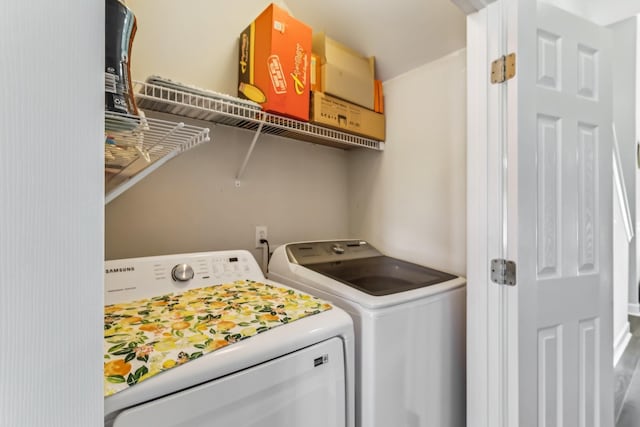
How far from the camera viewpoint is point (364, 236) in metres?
2.16

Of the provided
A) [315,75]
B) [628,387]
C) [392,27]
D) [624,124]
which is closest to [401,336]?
[315,75]

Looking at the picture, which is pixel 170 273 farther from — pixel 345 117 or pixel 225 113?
pixel 345 117

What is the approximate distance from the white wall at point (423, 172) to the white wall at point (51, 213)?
64.1 inches

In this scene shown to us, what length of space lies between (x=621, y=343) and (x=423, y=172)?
2.61 meters

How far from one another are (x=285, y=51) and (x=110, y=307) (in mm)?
1322

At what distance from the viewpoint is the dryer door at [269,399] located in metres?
0.63

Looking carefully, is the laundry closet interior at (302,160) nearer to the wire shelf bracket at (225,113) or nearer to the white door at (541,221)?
the wire shelf bracket at (225,113)

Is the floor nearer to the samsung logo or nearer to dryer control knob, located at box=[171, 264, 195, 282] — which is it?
dryer control knob, located at box=[171, 264, 195, 282]

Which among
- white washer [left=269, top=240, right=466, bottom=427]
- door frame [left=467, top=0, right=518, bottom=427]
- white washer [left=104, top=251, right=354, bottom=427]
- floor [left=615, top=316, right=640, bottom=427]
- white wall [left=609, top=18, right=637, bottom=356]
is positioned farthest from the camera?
white wall [left=609, top=18, right=637, bottom=356]

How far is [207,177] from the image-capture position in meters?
1.62

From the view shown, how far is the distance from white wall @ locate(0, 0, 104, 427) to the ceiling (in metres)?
1.67

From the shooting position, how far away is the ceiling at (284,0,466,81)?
5.13ft

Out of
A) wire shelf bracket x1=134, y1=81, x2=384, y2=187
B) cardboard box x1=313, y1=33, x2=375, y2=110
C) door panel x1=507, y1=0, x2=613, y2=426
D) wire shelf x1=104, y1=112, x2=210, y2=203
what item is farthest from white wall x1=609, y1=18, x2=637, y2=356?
wire shelf x1=104, y1=112, x2=210, y2=203

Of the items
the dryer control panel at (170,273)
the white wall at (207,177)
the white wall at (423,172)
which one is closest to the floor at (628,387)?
the white wall at (423,172)
